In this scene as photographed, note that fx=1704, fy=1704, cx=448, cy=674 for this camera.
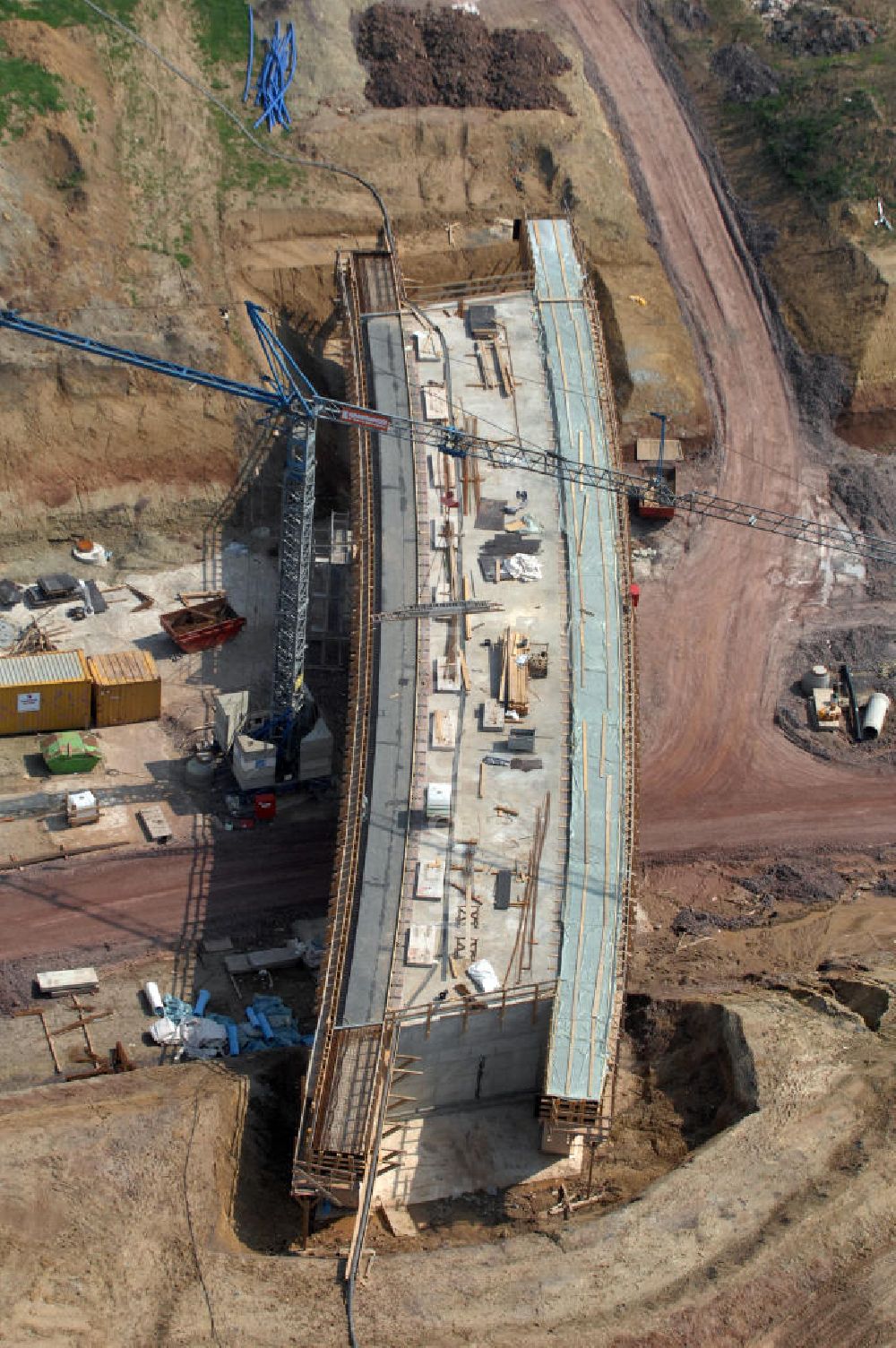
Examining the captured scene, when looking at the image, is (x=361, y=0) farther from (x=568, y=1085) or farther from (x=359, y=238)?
(x=568, y=1085)

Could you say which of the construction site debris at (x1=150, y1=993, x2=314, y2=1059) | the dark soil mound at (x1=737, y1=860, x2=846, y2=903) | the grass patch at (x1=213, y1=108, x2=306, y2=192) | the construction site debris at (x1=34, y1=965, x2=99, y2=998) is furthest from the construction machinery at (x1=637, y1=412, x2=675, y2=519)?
the construction site debris at (x1=34, y1=965, x2=99, y2=998)

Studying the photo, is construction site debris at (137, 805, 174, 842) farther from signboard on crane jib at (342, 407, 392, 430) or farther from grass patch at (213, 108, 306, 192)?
grass patch at (213, 108, 306, 192)

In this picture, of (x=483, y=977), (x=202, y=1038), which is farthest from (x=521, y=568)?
(x=202, y=1038)

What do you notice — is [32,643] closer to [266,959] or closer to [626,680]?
[266,959]

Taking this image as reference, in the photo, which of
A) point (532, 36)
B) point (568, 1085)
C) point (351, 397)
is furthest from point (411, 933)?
point (532, 36)

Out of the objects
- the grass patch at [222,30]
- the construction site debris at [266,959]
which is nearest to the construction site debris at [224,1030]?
the construction site debris at [266,959]

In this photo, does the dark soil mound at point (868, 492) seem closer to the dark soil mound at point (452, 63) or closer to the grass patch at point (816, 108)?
the grass patch at point (816, 108)
